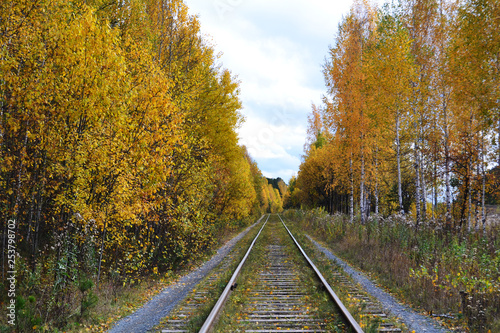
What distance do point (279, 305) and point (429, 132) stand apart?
1435cm

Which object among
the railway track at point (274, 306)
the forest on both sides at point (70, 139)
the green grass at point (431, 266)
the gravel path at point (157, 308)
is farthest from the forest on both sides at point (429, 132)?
the forest on both sides at point (70, 139)

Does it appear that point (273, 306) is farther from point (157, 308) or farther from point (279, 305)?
point (157, 308)

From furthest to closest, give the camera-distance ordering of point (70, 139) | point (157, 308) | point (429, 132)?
point (429, 132)
point (157, 308)
point (70, 139)

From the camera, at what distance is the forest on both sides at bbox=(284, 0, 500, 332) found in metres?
6.77

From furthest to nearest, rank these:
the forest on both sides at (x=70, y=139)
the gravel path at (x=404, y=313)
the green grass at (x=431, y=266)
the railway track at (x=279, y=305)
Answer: the green grass at (x=431, y=266)
the forest on both sides at (x=70, y=139)
the gravel path at (x=404, y=313)
the railway track at (x=279, y=305)

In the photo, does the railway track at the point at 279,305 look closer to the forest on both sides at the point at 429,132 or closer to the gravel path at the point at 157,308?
the gravel path at the point at 157,308

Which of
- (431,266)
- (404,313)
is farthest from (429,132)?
(404,313)

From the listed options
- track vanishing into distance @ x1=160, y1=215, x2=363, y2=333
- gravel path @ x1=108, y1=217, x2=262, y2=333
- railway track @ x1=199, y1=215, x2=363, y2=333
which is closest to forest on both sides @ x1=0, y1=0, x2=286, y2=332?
gravel path @ x1=108, y1=217, x2=262, y2=333

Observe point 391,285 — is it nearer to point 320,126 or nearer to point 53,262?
point 53,262

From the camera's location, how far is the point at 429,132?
15273mm

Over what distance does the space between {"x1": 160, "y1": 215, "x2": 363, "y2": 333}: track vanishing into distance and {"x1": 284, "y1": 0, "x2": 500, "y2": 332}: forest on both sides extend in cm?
215

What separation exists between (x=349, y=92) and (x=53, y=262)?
1699cm

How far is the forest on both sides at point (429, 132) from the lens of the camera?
6770 mm

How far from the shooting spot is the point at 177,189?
9672 millimetres
